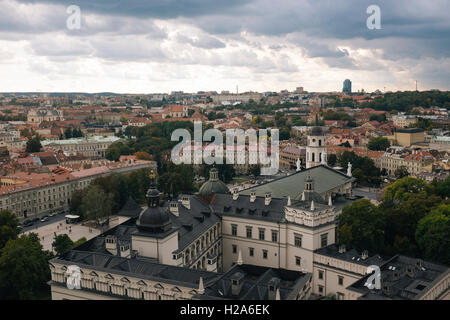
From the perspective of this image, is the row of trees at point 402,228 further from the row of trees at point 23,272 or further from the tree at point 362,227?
the row of trees at point 23,272

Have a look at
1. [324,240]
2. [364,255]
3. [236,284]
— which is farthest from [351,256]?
[236,284]

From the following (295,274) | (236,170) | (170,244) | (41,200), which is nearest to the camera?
(295,274)

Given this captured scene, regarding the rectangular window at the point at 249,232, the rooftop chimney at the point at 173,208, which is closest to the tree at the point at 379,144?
the rectangular window at the point at 249,232

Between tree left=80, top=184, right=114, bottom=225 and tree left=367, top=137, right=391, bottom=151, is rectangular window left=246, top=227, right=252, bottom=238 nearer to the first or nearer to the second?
tree left=80, top=184, right=114, bottom=225

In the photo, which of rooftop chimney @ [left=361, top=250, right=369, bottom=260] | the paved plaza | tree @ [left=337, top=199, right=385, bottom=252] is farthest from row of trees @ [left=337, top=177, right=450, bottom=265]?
the paved plaza
